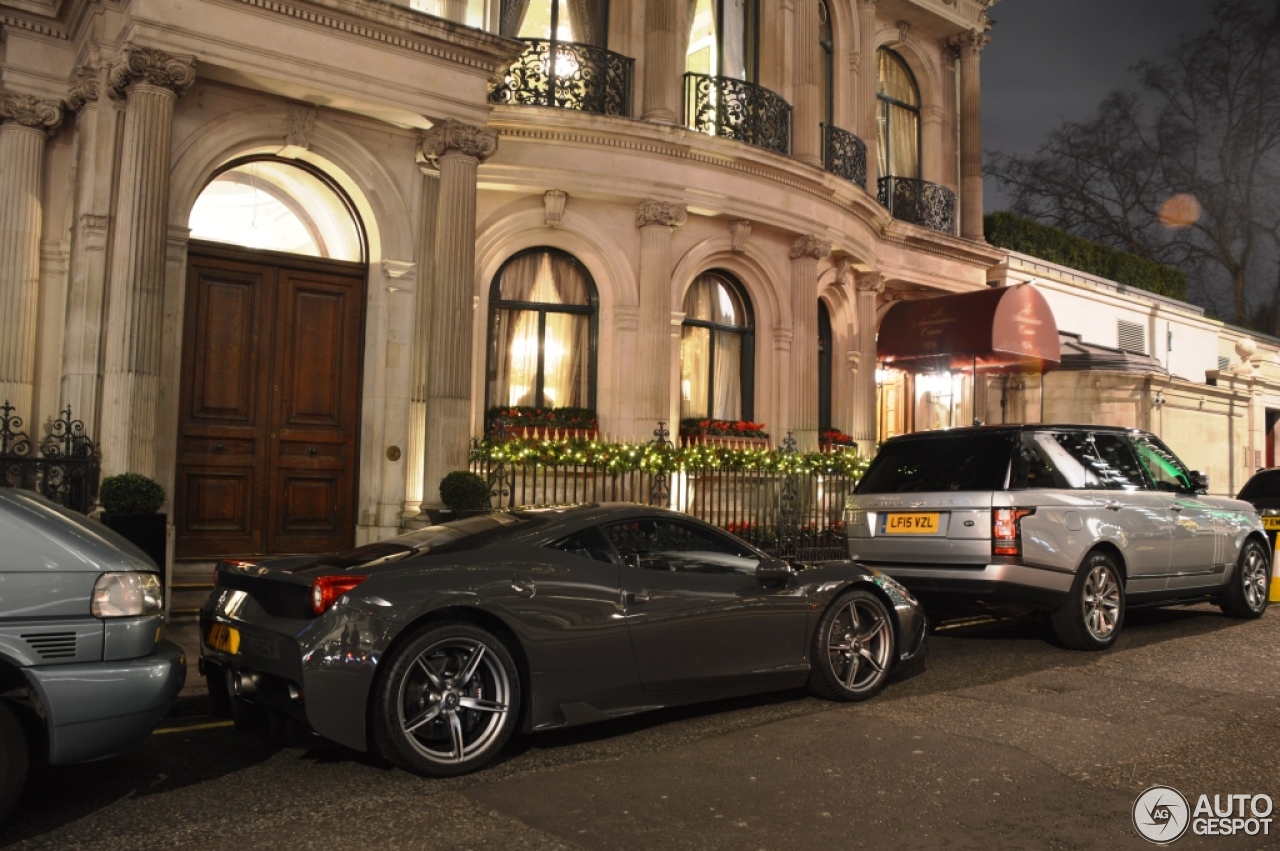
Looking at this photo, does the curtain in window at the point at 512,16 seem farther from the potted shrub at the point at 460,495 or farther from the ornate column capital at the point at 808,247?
the potted shrub at the point at 460,495

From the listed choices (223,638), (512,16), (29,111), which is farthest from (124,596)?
(512,16)

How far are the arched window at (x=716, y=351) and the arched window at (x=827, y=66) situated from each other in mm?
4311

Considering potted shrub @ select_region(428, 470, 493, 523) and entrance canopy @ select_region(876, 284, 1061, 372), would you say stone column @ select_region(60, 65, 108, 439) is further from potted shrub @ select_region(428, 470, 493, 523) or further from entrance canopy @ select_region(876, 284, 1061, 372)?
entrance canopy @ select_region(876, 284, 1061, 372)

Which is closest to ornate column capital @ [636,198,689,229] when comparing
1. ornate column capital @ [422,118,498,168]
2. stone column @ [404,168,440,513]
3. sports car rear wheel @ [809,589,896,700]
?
ornate column capital @ [422,118,498,168]

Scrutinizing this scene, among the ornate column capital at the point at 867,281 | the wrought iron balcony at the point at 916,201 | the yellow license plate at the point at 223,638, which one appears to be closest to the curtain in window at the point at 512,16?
the ornate column capital at the point at 867,281

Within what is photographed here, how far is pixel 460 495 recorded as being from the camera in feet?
38.7

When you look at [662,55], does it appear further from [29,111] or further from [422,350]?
[29,111]

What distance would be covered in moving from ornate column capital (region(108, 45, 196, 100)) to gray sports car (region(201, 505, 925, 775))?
654cm

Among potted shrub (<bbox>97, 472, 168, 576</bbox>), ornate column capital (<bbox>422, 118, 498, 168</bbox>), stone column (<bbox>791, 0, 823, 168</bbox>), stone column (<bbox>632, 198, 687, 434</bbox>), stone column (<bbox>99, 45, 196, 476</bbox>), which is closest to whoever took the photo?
potted shrub (<bbox>97, 472, 168, 576</bbox>)

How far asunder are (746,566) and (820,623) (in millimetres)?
696

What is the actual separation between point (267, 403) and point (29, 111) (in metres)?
4.03

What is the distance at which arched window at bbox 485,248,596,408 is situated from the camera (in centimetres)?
1548

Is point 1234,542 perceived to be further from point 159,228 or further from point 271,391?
point 159,228

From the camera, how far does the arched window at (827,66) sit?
1923cm
